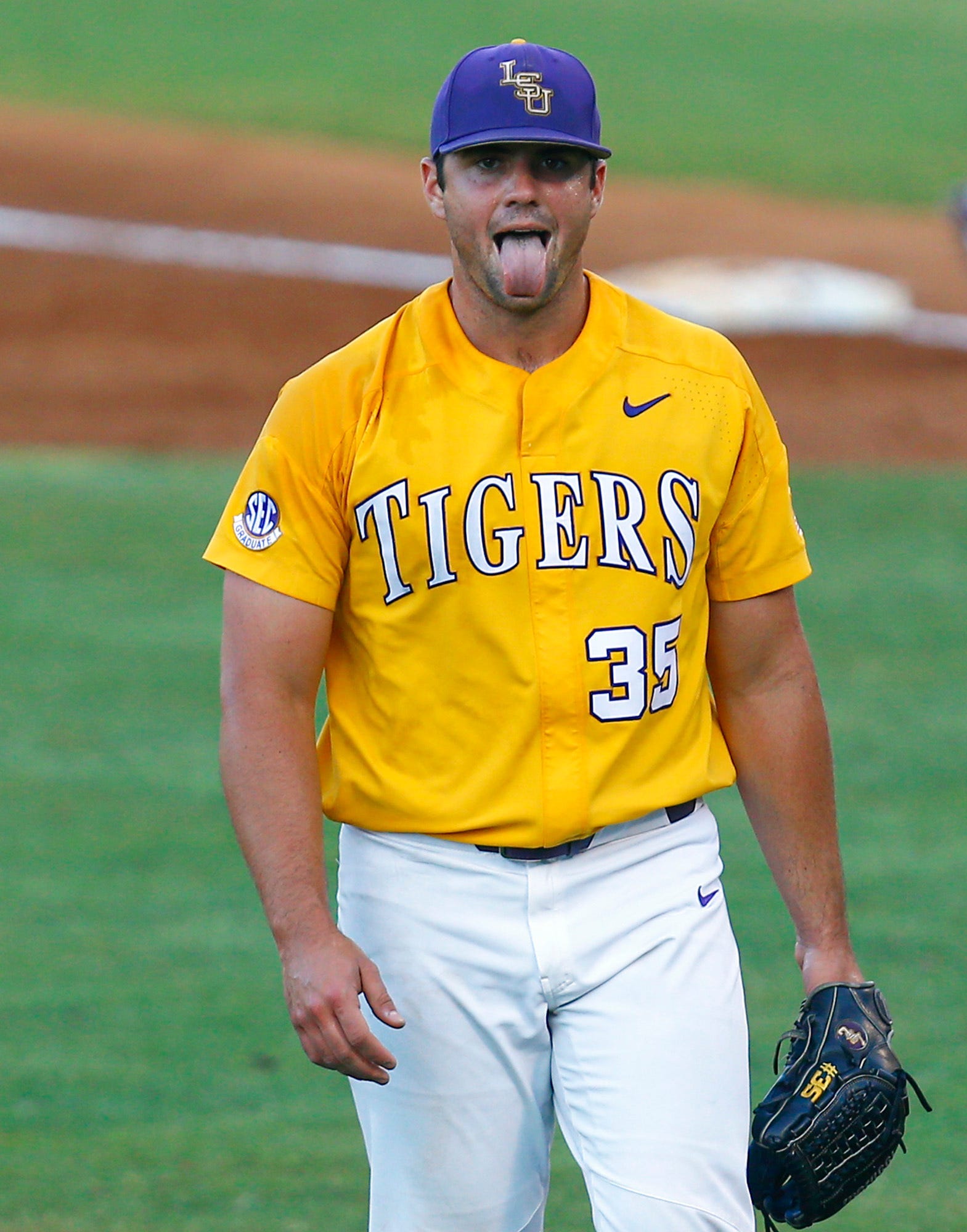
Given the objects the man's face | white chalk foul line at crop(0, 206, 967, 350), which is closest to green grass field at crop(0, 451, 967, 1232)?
the man's face

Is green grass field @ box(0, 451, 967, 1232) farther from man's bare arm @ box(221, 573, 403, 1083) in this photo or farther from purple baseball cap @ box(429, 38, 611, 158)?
purple baseball cap @ box(429, 38, 611, 158)

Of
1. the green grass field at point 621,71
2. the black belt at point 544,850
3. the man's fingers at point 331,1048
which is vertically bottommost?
the man's fingers at point 331,1048

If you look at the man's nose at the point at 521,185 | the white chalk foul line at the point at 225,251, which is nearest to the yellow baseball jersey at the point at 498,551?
the man's nose at the point at 521,185

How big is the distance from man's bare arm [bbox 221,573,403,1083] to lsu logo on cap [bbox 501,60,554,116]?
2.70 ft

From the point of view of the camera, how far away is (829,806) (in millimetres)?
3355

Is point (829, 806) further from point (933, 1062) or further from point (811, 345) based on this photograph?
point (811, 345)

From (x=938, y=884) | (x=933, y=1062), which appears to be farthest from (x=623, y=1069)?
(x=938, y=884)

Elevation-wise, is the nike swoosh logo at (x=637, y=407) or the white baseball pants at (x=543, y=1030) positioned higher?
the nike swoosh logo at (x=637, y=407)

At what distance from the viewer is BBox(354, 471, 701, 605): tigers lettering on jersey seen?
307cm

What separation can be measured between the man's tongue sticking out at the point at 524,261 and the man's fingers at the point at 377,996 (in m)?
1.04

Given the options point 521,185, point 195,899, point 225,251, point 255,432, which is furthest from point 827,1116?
point 225,251

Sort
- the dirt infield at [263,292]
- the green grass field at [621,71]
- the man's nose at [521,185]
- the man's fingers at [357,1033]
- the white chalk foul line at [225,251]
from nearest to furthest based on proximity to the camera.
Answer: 1. the man's fingers at [357,1033]
2. the man's nose at [521,185]
3. the dirt infield at [263,292]
4. the white chalk foul line at [225,251]
5. the green grass field at [621,71]

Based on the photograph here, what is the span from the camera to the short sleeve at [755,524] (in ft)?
10.6

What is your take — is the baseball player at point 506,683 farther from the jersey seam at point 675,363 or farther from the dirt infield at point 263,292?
the dirt infield at point 263,292
